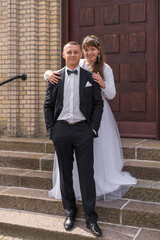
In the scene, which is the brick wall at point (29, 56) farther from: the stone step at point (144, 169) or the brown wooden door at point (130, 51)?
the stone step at point (144, 169)

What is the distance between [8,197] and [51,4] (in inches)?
141

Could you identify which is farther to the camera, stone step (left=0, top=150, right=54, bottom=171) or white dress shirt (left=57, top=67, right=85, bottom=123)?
stone step (left=0, top=150, right=54, bottom=171)

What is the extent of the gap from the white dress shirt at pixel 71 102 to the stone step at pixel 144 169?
4.36 feet

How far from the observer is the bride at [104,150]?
149 inches

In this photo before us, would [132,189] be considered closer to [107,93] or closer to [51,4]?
[107,93]

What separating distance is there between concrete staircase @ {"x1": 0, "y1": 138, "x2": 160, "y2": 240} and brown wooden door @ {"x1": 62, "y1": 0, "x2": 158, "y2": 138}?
2.54 feet

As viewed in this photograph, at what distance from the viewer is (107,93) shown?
3754 mm

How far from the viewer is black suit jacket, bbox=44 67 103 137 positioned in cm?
346

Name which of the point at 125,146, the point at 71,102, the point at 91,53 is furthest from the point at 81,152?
the point at 125,146

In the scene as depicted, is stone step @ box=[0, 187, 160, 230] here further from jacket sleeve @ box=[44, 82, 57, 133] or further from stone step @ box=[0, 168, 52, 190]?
jacket sleeve @ box=[44, 82, 57, 133]

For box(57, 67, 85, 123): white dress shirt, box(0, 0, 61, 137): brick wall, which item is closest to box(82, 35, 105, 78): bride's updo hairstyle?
box(57, 67, 85, 123): white dress shirt

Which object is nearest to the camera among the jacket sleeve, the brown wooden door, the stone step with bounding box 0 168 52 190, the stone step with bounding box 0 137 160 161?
the jacket sleeve

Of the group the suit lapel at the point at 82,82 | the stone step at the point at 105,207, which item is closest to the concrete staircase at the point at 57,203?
the stone step at the point at 105,207

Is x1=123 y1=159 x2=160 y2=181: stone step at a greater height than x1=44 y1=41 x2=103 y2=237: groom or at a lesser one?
lesser
